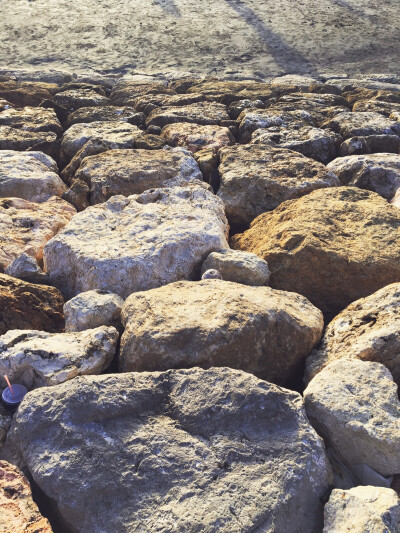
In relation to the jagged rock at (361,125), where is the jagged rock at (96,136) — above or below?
below

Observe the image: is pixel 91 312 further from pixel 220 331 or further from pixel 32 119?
pixel 32 119

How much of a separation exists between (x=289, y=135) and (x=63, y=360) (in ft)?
8.99

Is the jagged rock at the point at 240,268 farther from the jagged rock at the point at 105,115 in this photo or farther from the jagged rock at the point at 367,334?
the jagged rock at the point at 105,115

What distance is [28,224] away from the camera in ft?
9.75

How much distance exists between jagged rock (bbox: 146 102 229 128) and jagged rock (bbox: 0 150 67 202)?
1219 mm

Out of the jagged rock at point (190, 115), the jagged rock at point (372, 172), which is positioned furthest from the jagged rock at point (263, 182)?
the jagged rock at point (190, 115)

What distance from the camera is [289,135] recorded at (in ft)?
13.5

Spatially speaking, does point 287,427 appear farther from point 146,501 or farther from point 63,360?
point 63,360

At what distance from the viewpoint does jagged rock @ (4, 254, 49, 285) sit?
2.57 metres

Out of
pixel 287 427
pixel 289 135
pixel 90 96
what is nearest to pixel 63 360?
pixel 287 427

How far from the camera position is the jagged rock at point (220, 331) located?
6.43 ft

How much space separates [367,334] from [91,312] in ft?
3.43

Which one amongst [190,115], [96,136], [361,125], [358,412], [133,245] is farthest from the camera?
[190,115]

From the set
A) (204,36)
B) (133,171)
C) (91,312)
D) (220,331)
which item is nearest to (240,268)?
(220,331)
